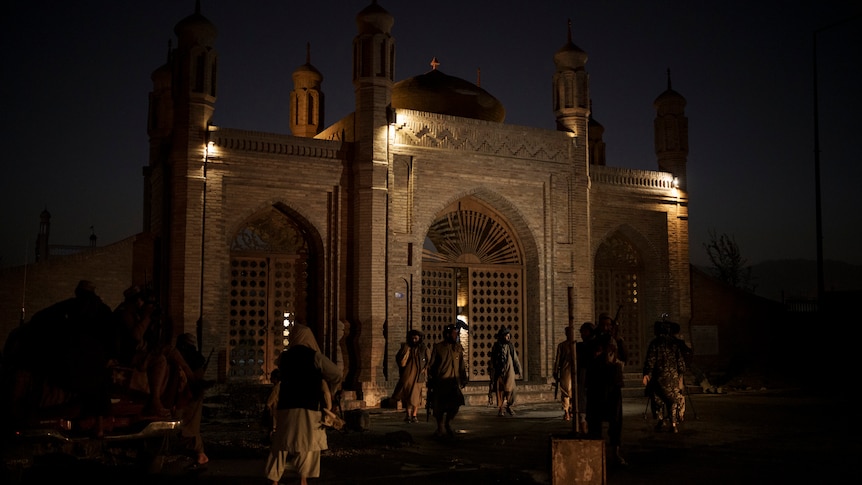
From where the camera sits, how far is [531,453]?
10.5m

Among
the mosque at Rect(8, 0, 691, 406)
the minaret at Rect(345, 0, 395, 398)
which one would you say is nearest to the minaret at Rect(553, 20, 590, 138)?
the mosque at Rect(8, 0, 691, 406)

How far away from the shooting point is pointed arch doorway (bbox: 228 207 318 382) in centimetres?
1769

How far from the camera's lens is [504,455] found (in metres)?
10.4

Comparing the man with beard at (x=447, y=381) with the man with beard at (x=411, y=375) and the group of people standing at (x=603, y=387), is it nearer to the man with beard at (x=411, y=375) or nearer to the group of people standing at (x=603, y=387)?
the man with beard at (x=411, y=375)

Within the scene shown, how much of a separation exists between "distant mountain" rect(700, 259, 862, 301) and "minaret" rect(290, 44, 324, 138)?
145 meters

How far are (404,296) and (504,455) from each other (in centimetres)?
799

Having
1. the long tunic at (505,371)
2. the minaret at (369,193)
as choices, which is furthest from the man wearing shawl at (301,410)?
the minaret at (369,193)

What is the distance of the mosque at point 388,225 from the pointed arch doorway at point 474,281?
0.04m

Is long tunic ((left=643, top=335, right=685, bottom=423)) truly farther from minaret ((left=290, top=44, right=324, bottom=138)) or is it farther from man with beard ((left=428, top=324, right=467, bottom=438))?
minaret ((left=290, top=44, right=324, bottom=138))

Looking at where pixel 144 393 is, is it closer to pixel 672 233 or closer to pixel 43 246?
pixel 672 233

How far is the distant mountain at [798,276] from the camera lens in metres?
157

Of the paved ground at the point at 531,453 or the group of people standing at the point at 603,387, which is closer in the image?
the paved ground at the point at 531,453

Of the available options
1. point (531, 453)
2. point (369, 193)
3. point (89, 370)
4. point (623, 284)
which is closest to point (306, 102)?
point (369, 193)

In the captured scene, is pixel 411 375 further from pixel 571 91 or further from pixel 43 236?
pixel 43 236
